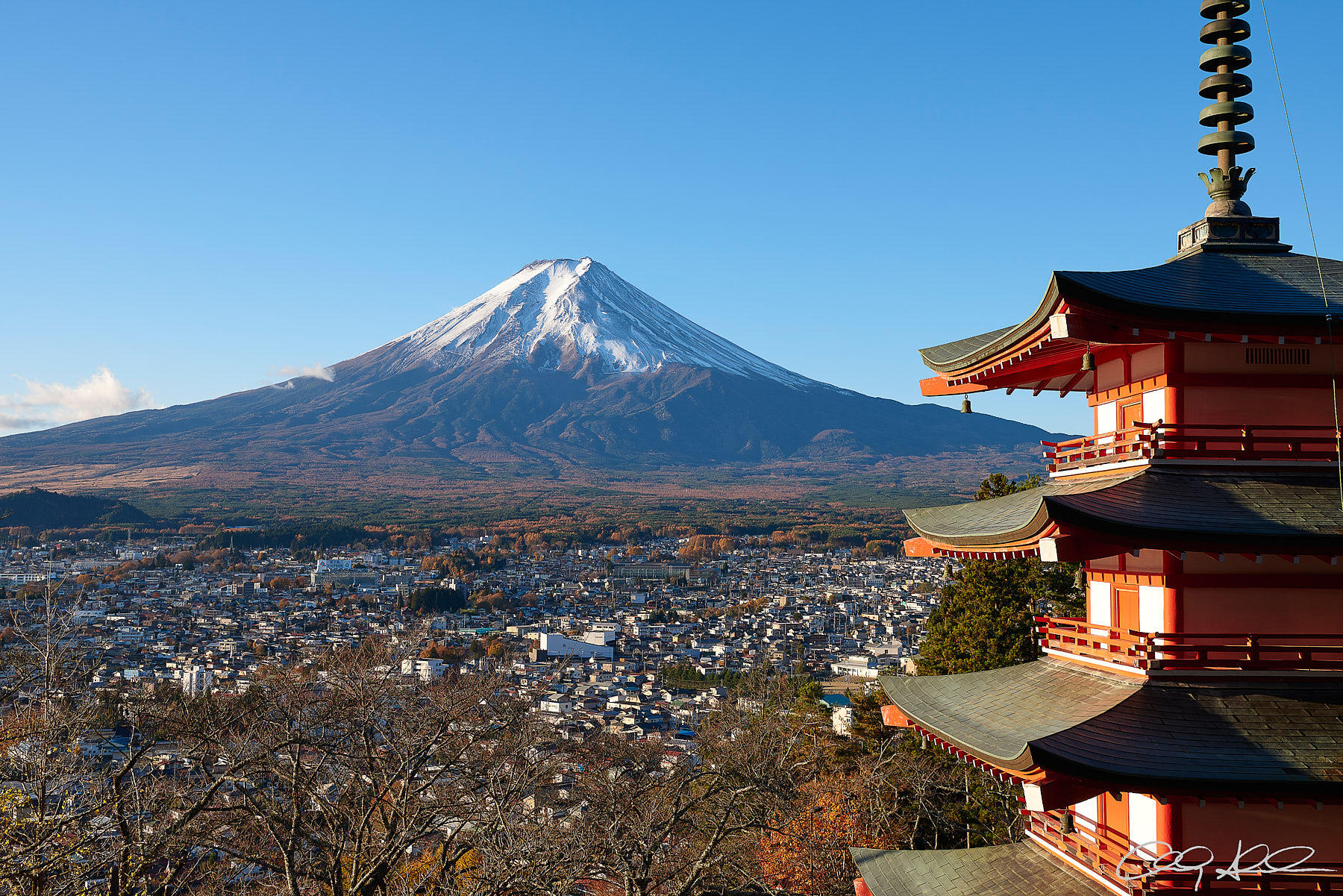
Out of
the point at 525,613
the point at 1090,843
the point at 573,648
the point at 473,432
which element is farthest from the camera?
the point at 473,432

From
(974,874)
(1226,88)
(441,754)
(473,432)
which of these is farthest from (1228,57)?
(473,432)

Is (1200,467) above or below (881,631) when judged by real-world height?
above

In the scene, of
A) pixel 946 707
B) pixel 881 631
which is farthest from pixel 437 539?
pixel 946 707

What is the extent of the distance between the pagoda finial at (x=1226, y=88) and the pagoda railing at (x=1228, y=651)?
3429mm

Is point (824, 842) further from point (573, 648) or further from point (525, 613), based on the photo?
point (525, 613)

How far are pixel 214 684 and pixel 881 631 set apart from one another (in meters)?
42.9

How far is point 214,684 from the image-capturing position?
121 feet

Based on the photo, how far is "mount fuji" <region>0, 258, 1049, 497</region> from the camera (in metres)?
149

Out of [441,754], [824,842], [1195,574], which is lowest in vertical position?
[824,842]

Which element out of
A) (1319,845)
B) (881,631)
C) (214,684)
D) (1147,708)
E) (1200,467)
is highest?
(1200,467)

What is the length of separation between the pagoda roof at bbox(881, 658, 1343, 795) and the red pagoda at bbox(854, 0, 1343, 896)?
1cm

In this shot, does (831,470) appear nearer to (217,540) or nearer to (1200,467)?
(217,540)

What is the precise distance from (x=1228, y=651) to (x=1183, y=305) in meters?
2.26

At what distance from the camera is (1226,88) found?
7.80m
